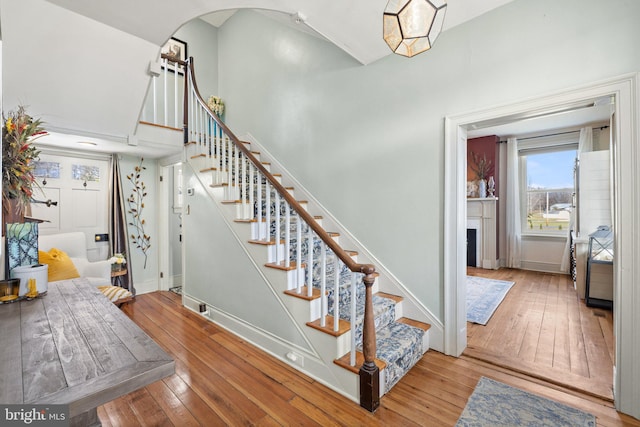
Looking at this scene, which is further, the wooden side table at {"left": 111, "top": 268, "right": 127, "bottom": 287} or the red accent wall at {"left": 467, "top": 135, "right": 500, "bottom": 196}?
the red accent wall at {"left": 467, "top": 135, "right": 500, "bottom": 196}

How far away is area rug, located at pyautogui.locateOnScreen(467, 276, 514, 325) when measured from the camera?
10.9 ft

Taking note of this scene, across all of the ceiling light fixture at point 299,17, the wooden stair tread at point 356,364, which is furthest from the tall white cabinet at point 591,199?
the ceiling light fixture at point 299,17

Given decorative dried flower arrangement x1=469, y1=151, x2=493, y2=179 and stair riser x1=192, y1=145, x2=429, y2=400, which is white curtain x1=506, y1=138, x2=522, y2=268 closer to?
decorative dried flower arrangement x1=469, y1=151, x2=493, y2=179

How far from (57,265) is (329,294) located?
121 inches

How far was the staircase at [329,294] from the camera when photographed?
197cm

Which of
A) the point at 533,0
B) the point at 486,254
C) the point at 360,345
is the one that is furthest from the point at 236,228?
the point at 486,254

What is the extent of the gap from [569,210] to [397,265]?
484cm

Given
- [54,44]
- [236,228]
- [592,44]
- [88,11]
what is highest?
[88,11]

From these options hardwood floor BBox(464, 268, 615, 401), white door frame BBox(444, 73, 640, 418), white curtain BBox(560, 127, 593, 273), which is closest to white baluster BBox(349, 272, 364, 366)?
hardwood floor BBox(464, 268, 615, 401)

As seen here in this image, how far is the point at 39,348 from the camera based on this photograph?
3.70 ft

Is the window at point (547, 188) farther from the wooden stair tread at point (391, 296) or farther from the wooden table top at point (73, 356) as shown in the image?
the wooden table top at point (73, 356)

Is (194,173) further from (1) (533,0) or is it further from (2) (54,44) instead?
(1) (533,0)

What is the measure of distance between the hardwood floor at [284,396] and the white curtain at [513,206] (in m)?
4.28

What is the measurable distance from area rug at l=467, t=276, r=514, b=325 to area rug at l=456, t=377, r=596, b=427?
1.19 metres
